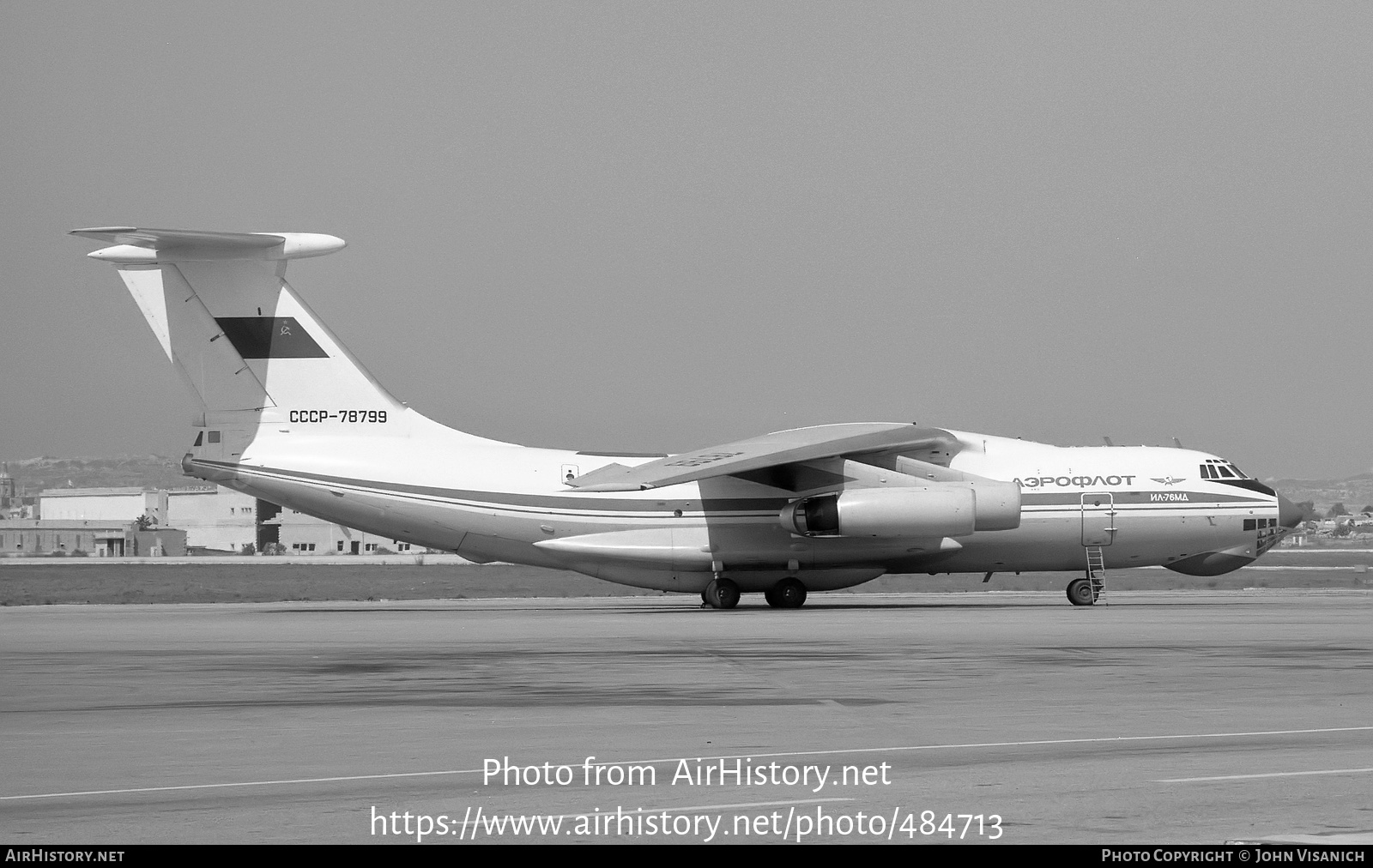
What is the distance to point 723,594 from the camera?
28.0 m

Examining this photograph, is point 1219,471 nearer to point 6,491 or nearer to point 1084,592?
point 1084,592

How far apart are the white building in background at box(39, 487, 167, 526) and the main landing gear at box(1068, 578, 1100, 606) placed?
88837 millimetres

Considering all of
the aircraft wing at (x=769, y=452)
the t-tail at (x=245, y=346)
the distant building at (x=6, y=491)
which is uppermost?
the t-tail at (x=245, y=346)

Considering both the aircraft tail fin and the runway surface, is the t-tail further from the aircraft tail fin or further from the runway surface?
the runway surface

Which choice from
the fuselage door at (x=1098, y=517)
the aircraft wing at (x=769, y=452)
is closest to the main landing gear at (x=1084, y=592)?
the fuselage door at (x=1098, y=517)

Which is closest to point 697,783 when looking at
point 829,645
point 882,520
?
point 829,645

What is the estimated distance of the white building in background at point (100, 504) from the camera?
10838 cm

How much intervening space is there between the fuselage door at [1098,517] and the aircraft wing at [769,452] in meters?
2.65

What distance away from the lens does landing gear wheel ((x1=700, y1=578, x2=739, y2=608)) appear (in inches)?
1100

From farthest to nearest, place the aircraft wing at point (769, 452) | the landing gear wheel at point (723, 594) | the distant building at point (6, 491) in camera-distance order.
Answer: the distant building at point (6, 491), the landing gear wheel at point (723, 594), the aircraft wing at point (769, 452)

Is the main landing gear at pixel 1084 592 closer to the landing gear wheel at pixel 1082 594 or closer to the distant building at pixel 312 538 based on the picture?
the landing gear wheel at pixel 1082 594

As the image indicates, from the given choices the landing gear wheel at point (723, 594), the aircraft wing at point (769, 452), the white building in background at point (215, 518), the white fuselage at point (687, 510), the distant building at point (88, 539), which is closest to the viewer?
the aircraft wing at point (769, 452)
